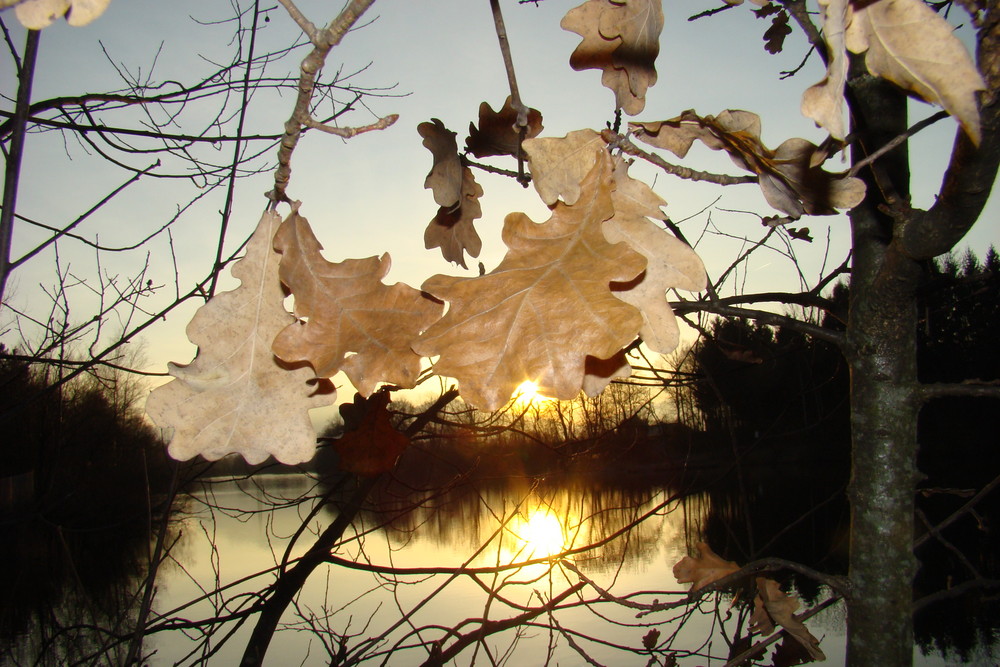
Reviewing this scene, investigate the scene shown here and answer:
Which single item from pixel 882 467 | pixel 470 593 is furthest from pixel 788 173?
pixel 470 593

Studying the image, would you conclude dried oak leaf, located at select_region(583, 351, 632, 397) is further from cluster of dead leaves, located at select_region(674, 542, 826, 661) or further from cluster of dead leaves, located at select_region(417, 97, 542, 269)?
cluster of dead leaves, located at select_region(674, 542, 826, 661)

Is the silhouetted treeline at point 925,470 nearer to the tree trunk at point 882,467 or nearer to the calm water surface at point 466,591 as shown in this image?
the calm water surface at point 466,591

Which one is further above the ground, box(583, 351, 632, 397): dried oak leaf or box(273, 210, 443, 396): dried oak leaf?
box(273, 210, 443, 396): dried oak leaf

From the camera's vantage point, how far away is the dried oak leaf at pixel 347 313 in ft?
1.25

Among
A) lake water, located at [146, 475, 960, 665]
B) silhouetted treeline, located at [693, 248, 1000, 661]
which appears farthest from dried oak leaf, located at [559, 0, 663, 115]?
silhouetted treeline, located at [693, 248, 1000, 661]

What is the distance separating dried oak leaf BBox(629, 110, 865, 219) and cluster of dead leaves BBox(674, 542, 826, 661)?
2.33 feet

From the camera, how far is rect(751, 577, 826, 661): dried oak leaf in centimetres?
87

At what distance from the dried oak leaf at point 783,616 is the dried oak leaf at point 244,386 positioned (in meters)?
0.82

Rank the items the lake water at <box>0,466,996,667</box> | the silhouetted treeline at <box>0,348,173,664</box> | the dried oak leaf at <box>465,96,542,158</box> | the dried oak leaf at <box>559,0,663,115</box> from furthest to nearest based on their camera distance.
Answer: the silhouetted treeline at <box>0,348,173,664</box> → the lake water at <box>0,466,996,667</box> → the dried oak leaf at <box>465,96,542,158</box> → the dried oak leaf at <box>559,0,663,115</box>

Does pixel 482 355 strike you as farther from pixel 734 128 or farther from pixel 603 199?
pixel 734 128

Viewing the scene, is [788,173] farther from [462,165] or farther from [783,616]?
[783,616]

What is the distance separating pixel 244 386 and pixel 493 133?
44cm

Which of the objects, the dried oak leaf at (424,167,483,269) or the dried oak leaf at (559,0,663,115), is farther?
the dried oak leaf at (424,167,483,269)

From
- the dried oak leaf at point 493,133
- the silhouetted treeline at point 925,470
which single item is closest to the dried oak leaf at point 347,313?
the dried oak leaf at point 493,133
